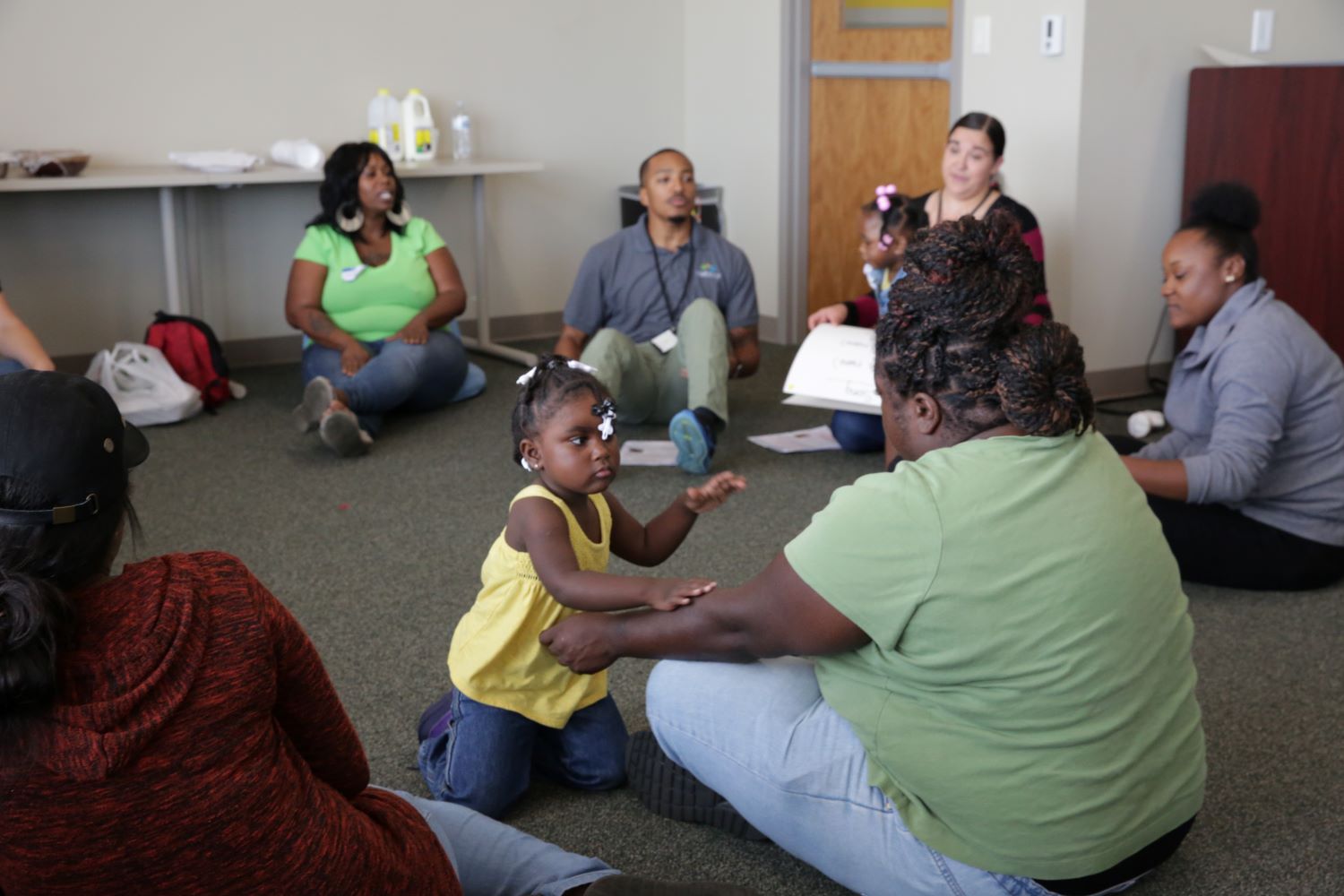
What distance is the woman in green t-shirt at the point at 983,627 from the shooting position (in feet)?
4.47

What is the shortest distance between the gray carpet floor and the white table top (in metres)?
0.76

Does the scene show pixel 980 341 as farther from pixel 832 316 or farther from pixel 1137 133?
pixel 1137 133

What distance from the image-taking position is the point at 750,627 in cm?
153

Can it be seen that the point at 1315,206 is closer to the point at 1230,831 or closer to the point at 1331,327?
the point at 1331,327

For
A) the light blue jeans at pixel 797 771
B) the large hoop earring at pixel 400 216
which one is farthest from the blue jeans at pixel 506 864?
the large hoop earring at pixel 400 216

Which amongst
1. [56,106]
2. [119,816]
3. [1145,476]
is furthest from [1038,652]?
[56,106]

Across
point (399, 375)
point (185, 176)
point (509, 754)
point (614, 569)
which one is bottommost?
point (614, 569)

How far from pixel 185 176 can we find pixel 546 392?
3.14 metres

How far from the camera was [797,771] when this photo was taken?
1.60 meters

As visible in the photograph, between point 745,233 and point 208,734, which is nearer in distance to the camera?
point 208,734

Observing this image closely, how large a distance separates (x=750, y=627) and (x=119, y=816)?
0.71 meters

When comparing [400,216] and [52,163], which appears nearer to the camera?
[52,163]

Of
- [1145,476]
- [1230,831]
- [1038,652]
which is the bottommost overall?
[1230,831]

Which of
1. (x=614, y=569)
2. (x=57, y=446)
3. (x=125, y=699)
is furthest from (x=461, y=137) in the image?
(x=125, y=699)
